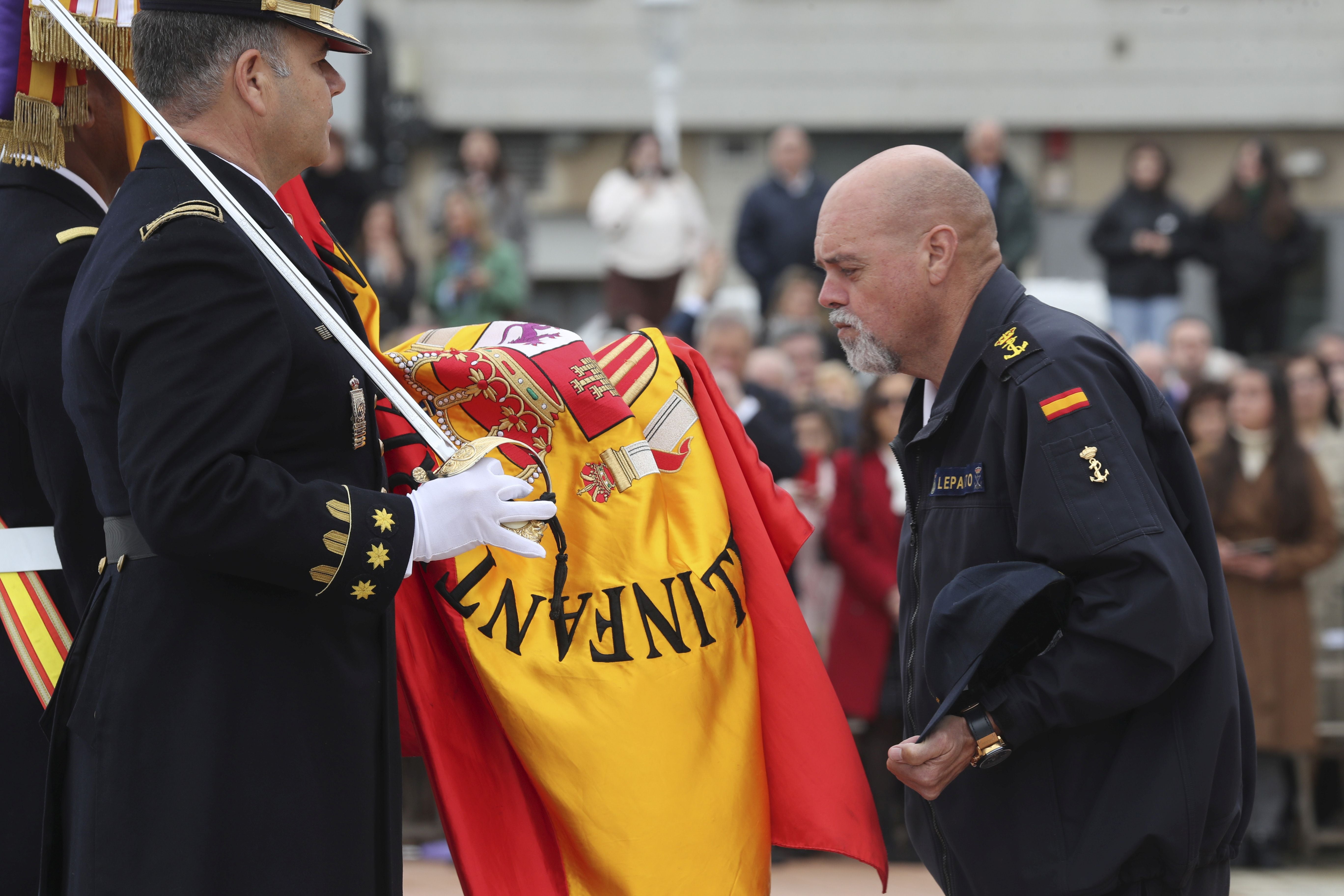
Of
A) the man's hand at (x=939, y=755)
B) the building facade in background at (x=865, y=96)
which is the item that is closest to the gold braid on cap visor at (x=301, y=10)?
the man's hand at (x=939, y=755)

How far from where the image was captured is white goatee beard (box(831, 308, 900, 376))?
304 centimetres

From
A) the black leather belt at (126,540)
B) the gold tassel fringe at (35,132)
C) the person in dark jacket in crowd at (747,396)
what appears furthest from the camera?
the person in dark jacket in crowd at (747,396)

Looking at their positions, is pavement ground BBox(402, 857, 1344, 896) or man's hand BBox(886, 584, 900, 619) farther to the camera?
man's hand BBox(886, 584, 900, 619)

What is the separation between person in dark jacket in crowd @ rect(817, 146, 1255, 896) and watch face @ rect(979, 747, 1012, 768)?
14 millimetres

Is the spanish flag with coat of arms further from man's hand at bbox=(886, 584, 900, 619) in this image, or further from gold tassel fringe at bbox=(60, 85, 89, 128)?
man's hand at bbox=(886, 584, 900, 619)

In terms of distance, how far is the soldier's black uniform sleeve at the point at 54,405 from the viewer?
2.75m

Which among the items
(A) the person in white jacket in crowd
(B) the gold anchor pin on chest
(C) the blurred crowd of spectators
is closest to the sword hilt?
(B) the gold anchor pin on chest

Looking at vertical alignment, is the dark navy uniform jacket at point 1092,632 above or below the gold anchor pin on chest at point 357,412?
below

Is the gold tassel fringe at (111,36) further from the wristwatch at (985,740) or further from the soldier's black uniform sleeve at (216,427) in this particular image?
the wristwatch at (985,740)

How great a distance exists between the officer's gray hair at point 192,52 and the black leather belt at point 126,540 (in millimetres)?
638

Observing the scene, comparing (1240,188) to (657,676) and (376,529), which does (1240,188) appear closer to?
(657,676)

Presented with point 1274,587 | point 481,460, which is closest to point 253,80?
point 481,460

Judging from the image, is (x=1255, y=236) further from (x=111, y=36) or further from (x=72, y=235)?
(x=72, y=235)

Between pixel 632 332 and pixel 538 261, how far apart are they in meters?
12.8
